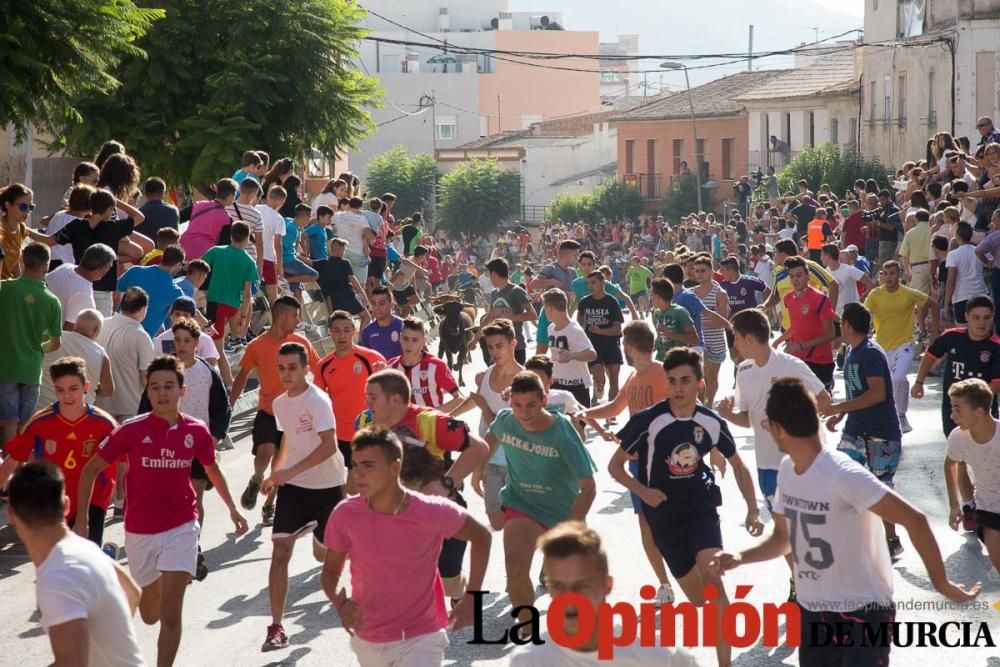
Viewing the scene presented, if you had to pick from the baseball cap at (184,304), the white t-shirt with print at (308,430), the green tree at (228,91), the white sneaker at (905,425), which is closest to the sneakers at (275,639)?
the white t-shirt with print at (308,430)

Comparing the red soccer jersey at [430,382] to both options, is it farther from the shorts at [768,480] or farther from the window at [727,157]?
the window at [727,157]

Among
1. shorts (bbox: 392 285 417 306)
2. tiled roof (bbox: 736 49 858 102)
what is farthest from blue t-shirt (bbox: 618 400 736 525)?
tiled roof (bbox: 736 49 858 102)

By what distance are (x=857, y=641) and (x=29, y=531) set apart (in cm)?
319

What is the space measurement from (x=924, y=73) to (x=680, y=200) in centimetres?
2739

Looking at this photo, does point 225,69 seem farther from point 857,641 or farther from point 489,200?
point 489,200

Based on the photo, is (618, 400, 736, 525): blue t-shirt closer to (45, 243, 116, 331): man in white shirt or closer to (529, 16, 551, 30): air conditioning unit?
(45, 243, 116, 331): man in white shirt

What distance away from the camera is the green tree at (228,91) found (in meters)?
24.2

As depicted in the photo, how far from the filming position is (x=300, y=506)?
952cm

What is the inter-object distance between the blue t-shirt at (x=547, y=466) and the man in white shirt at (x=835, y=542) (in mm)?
2268

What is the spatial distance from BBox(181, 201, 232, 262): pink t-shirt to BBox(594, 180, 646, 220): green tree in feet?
200

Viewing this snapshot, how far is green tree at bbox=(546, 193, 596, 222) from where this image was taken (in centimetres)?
7900

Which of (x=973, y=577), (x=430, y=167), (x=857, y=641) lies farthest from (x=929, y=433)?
(x=430, y=167)

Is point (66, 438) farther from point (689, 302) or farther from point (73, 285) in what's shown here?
point (689, 302)

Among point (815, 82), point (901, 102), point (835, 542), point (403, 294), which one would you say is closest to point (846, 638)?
point (835, 542)
